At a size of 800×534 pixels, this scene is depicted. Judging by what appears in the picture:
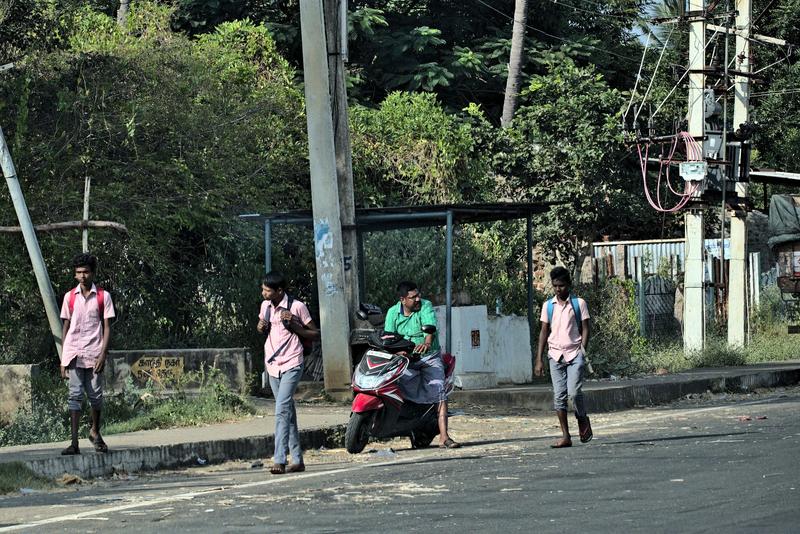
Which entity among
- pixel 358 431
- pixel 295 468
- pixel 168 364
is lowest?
pixel 295 468

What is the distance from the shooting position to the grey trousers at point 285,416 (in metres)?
11.0

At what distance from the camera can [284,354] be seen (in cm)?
1108

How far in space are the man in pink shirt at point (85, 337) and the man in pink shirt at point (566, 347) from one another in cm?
407

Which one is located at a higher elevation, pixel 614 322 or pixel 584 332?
pixel 584 332

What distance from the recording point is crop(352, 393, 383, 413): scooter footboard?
1210 centimetres

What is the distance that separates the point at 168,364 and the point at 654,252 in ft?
58.8

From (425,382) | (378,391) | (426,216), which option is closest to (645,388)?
(426,216)

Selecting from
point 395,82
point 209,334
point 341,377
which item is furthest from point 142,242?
point 395,82

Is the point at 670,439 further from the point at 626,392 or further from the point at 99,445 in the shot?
the point at 99,445

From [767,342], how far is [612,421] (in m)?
11.9

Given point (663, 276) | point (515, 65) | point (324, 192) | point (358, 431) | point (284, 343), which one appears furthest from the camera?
point (515, 65)

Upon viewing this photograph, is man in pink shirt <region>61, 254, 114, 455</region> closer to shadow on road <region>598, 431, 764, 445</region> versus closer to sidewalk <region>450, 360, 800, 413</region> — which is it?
shadow on road <region>598, 431, 764, 445</region>

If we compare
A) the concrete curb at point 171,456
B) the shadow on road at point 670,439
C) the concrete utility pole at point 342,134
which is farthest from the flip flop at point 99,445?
the concrete utility pole at point 342,134

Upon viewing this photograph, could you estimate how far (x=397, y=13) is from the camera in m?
36.9
